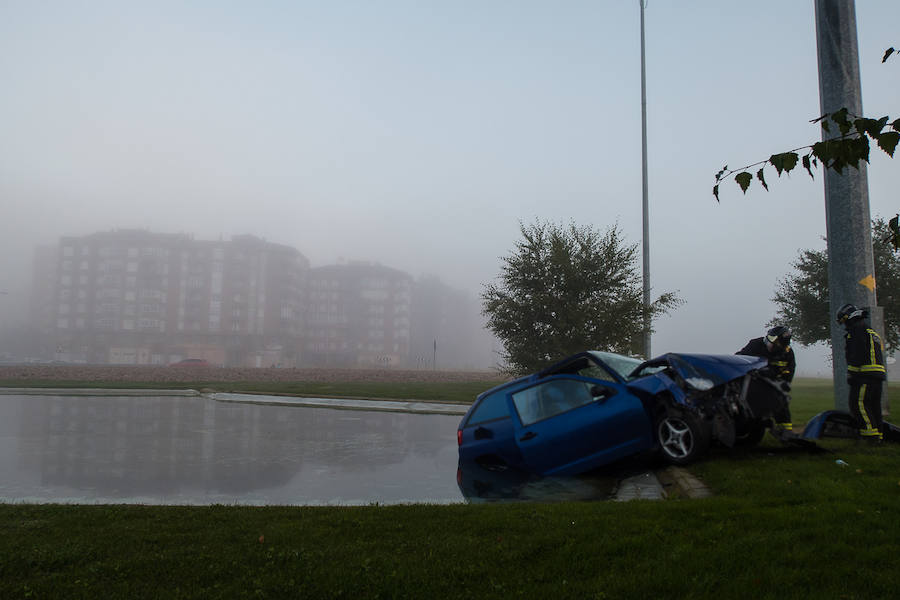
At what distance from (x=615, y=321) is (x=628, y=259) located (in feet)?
8.42

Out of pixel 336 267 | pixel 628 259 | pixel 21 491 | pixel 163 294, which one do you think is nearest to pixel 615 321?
pixel 628 259

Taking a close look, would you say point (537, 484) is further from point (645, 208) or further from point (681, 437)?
point (645, 208)

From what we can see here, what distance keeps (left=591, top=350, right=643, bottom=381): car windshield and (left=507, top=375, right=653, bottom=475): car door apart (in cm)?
53

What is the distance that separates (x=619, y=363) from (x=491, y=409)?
6.02ft

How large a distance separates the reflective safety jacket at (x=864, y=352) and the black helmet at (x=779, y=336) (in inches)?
57.8

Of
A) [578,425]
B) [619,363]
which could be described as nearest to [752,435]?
[619,363]

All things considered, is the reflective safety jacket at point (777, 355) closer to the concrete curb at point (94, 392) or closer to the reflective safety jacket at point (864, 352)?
the reflective safety jacket at point (864, 352)

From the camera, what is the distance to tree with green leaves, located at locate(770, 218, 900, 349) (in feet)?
91.0

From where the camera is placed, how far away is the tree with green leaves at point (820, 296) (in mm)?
27734

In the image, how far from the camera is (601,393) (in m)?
7.71

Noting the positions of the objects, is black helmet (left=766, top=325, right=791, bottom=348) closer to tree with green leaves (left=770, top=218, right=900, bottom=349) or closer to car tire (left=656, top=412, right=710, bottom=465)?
car tire (left=656, top=412, right=710, bottom=465)

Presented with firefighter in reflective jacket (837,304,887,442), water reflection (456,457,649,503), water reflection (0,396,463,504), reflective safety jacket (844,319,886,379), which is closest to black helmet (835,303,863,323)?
firefighter in reflective jacket (837,304,887,442)

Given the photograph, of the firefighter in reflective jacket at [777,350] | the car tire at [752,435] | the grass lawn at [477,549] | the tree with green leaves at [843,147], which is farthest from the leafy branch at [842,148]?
the firefighter in reflective jacket at [777,350]

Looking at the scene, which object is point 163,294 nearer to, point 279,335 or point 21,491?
point 279,335
